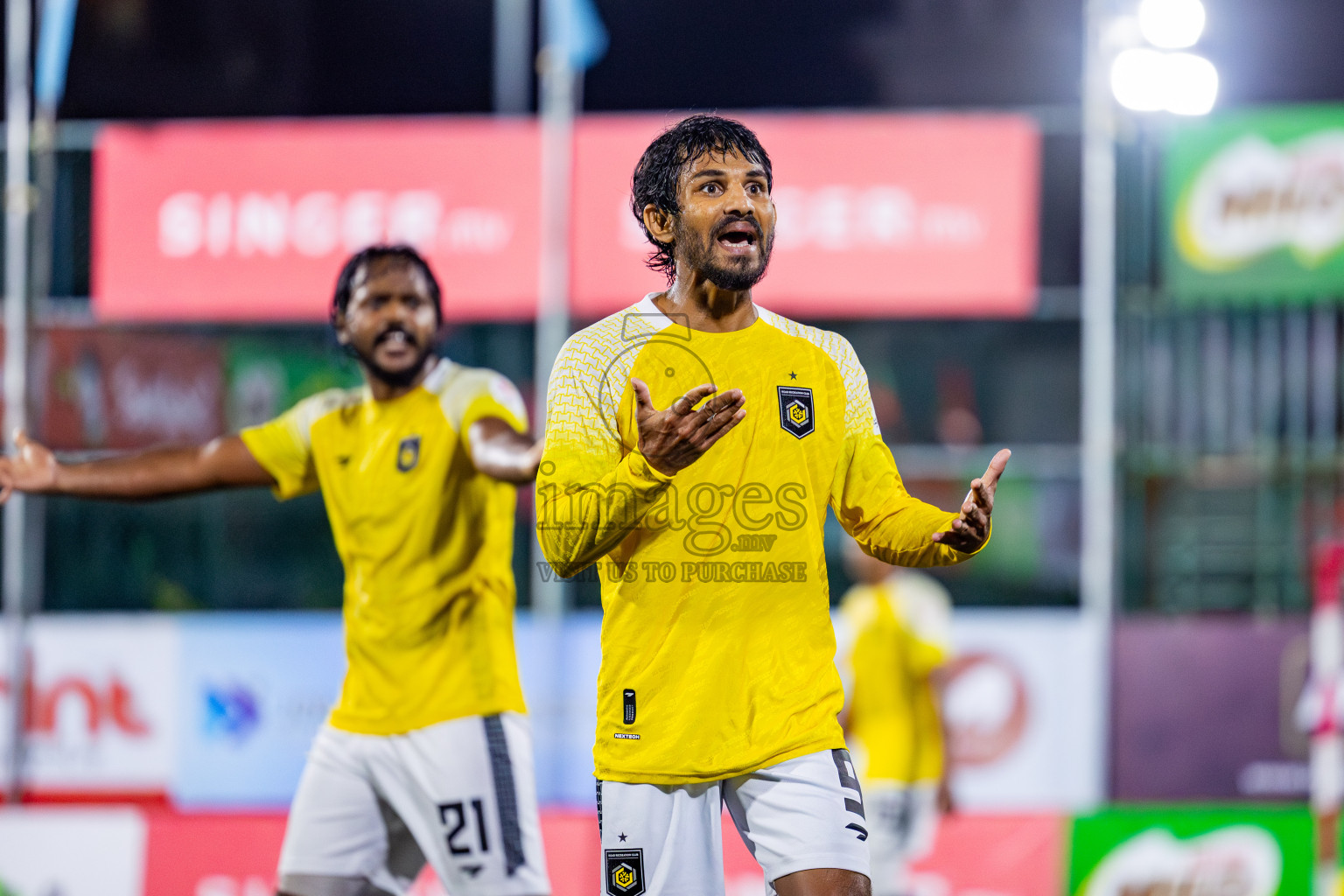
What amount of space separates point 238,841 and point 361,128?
148 inches

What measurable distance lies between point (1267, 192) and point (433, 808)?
5.38 m

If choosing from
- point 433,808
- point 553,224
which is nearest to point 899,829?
point 433,808

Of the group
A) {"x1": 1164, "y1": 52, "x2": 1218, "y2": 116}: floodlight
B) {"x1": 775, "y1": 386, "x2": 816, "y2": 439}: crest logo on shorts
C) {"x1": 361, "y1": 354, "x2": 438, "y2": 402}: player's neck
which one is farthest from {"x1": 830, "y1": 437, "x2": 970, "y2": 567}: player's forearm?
{"x1": 1164, "y1": 52, "x2": 1218, "y2": 116}: floodlight

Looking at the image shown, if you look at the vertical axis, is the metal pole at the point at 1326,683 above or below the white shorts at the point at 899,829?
above

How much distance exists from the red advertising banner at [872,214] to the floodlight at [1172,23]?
1039mm

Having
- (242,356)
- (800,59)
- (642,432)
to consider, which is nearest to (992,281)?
(800,59)

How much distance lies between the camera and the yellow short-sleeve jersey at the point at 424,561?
350cm

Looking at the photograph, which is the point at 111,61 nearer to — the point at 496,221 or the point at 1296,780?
the point at 496,221

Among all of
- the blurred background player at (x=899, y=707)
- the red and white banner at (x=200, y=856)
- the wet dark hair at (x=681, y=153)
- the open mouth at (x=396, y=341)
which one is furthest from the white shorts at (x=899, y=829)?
the wet dark hair at (x=681, y=153)

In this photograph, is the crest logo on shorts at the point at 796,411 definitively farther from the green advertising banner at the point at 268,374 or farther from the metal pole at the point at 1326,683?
the green advertising banner at the point at 268,374

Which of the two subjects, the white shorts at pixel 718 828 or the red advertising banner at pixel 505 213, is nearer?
the white shorts at pixel 718 828

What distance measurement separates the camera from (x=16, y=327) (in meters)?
6.85

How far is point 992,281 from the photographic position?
23.7 feet

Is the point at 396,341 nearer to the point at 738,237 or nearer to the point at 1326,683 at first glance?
the point at 738,237
